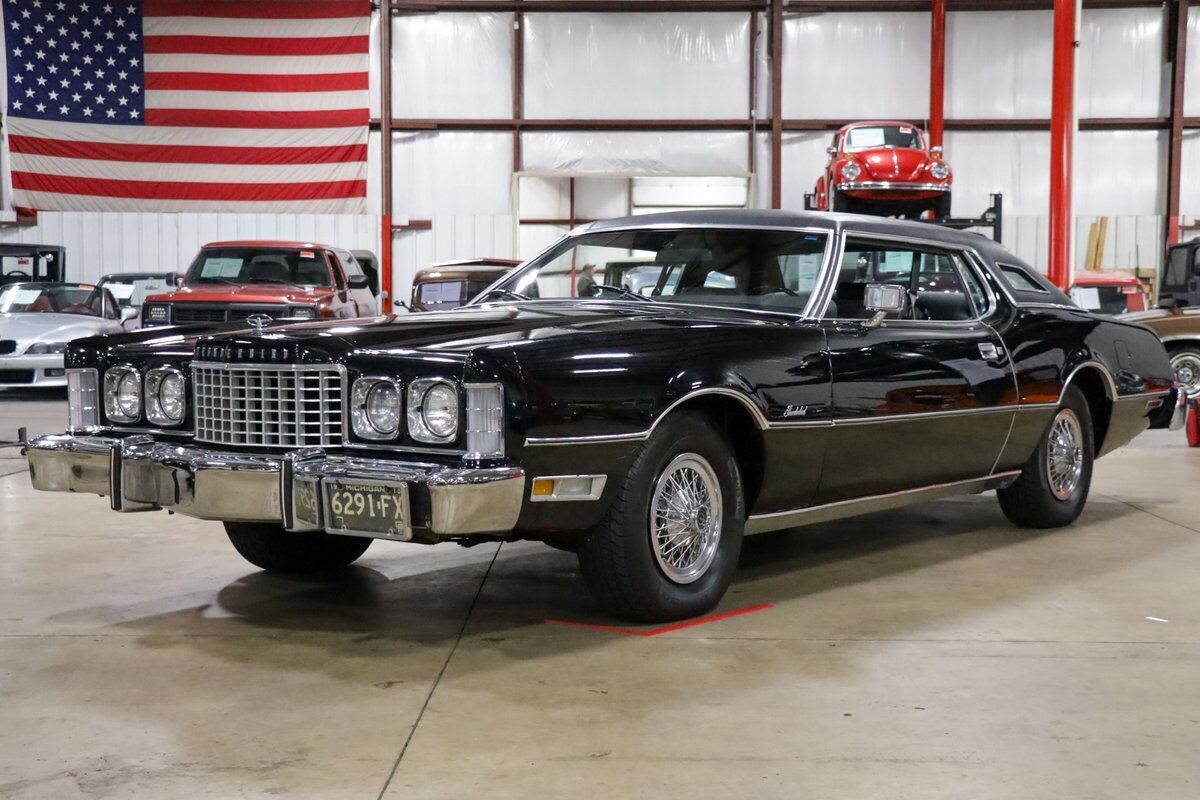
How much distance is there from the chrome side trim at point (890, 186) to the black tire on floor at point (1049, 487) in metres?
9.41

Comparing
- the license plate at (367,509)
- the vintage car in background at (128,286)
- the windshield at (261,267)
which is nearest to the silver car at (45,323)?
the windshield at (261,267)

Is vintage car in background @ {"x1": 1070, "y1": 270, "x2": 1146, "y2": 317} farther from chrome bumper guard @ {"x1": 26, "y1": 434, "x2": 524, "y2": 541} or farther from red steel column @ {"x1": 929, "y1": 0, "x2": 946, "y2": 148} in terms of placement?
chrome bumper guard @ {"x1": 26, "y1": 434, "x2": 524, "y2": 541}

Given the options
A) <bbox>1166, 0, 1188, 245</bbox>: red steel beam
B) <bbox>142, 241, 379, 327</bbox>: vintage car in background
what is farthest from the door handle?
<bbox>1166, 0, 1188, 245</bbox>: red steel beam

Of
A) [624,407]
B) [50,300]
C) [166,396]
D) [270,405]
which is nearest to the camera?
[624,407]

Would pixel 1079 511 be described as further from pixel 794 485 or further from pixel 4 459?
pixel 4 459

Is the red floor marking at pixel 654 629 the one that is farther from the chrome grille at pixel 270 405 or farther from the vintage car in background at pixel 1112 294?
the vintage car in background at pixel 1112 294

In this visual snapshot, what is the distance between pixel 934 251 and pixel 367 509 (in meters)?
2.73

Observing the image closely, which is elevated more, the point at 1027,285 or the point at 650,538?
the point at 1027,285

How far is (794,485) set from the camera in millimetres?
4137

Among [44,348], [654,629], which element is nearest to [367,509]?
[654,629]

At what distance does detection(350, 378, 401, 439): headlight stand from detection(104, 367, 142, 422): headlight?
3.13 ft

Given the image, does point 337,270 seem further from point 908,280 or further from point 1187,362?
point 908,280

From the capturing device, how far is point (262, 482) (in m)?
3.48

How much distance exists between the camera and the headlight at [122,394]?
160 inches
